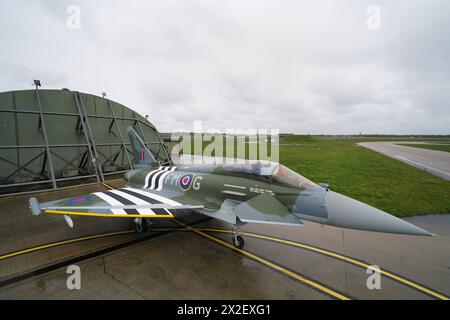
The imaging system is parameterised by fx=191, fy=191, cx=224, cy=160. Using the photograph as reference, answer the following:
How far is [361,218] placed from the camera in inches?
185

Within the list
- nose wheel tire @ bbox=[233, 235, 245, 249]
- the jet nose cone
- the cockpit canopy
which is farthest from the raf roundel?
the jet nose cone

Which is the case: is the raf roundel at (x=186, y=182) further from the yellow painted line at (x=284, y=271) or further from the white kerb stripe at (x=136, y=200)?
the yellow painted line at (x=284, y=271)

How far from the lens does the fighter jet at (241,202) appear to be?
4871mm

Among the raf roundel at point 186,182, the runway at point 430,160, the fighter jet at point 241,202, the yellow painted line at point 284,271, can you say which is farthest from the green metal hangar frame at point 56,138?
the runway at point 430,160

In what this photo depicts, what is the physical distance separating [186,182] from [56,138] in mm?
15840

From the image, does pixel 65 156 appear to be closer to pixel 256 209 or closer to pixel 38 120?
pixel 38 120

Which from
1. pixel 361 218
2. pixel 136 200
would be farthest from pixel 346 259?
pixel 136 200

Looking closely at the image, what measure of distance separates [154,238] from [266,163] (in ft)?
15.4

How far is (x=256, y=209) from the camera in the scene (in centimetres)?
556

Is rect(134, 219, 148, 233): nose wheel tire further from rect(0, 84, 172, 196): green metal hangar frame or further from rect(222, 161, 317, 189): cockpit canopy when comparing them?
rect(0, 84, 172, 196): green metal hangar frame

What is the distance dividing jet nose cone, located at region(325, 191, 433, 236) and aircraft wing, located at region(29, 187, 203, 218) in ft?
13.0

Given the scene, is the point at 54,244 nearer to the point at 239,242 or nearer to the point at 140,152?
the point at 140,152

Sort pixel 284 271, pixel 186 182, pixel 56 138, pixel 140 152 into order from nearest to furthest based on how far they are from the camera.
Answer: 1. pixel 284 271
2. pixel 186 182
3. pixel 140 152
4. pixel 56 138
